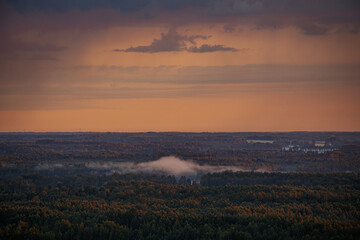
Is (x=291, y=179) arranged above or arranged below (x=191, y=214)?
above

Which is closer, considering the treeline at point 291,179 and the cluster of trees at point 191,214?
the cluster of trees at point 191,214

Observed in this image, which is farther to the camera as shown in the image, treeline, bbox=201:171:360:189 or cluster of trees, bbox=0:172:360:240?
treeline, bbox=201:171:360:189

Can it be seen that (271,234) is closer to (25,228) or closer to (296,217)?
(296,217)

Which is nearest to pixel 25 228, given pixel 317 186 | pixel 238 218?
pixel 238 218

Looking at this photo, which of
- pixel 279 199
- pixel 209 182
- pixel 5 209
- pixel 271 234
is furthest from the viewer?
pixel 209 182

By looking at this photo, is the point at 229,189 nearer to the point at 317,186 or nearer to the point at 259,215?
the point at 317,186

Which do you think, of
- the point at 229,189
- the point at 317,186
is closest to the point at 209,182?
the point at 229,189

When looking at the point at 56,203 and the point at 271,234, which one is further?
the point at 56,203

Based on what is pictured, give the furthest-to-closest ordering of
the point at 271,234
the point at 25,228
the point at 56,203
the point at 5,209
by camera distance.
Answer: the point at 56,203 → the point at 5,209 → the point at 25,228 → the point at 271,234
